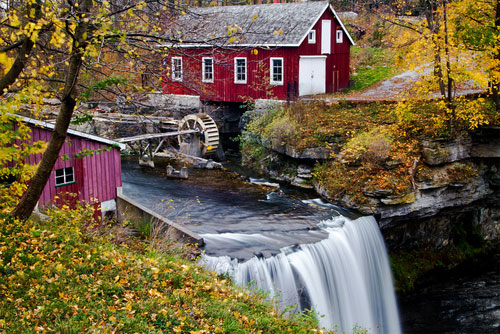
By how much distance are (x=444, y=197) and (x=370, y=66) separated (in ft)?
54.9

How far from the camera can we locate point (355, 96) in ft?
86.2

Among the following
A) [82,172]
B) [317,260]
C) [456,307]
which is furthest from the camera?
[456,307]

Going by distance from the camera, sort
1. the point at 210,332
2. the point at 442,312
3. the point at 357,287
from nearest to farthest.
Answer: the point at 210,332
the point at 357,287
the point at 442,312

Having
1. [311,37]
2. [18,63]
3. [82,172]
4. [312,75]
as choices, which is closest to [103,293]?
[18,63]

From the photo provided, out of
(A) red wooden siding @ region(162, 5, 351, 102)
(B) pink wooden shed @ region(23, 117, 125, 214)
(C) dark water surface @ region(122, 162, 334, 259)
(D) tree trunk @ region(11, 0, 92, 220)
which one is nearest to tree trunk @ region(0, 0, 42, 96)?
(D) tree trunk @ region(11, 0, 92, 220)

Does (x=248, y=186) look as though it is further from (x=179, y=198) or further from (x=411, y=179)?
(x=411, y=179)

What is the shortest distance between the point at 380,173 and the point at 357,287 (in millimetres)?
4846

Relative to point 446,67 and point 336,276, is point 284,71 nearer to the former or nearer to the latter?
point 446,67

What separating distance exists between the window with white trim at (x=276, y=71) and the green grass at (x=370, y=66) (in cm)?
462

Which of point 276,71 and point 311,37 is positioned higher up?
point 311,37

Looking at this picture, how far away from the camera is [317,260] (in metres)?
14.2

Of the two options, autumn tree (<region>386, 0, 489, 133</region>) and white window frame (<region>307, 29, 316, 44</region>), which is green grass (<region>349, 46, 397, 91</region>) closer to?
white window frame (<region>307, 29, 316, 44</region>)

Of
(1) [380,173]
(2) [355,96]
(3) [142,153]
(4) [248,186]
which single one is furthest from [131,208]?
(2) [355,96]

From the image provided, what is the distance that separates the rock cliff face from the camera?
17.5 meters
